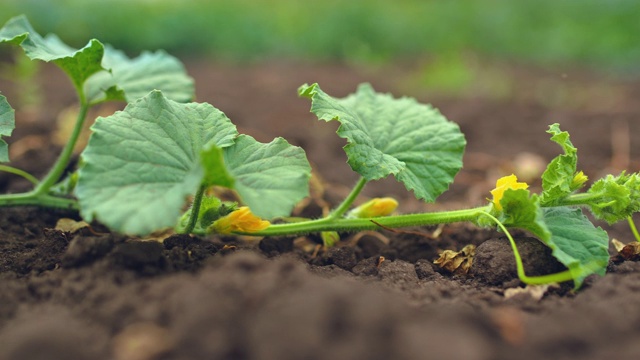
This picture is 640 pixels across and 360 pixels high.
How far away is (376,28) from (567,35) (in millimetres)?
3145

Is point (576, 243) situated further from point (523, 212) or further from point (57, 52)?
point (57, 52)

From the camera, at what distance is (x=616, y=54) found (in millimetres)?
9930

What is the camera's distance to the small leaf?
7.03 feet

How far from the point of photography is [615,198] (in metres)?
2.16

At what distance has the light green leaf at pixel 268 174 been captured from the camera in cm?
183

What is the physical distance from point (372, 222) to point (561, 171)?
67 centimetres

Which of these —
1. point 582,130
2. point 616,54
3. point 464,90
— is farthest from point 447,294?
point 616,54

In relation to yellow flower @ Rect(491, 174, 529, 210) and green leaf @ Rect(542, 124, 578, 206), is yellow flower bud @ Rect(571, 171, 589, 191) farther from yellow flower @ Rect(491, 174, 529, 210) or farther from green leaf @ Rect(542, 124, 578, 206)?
yellow flower @ Rect(491, 174, 529, 210)

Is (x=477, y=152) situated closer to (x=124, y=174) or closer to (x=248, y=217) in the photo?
(x=248, y=217)

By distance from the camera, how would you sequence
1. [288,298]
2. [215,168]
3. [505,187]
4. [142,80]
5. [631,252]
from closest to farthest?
1. [288,298]
2. [215,168]
3. [505,187]
4. [631,252]
5. [142,80]

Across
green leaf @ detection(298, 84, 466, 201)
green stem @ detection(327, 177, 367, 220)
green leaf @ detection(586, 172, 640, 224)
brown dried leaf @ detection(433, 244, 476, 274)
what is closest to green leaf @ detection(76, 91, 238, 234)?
green leaf @ detection(298, 84, 466, 201)

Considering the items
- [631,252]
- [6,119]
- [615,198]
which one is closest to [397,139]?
[615,198]

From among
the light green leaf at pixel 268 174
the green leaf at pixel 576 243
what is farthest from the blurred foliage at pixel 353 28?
the light green leaf at pixel 268 174

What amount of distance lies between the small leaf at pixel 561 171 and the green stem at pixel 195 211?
114 cm
